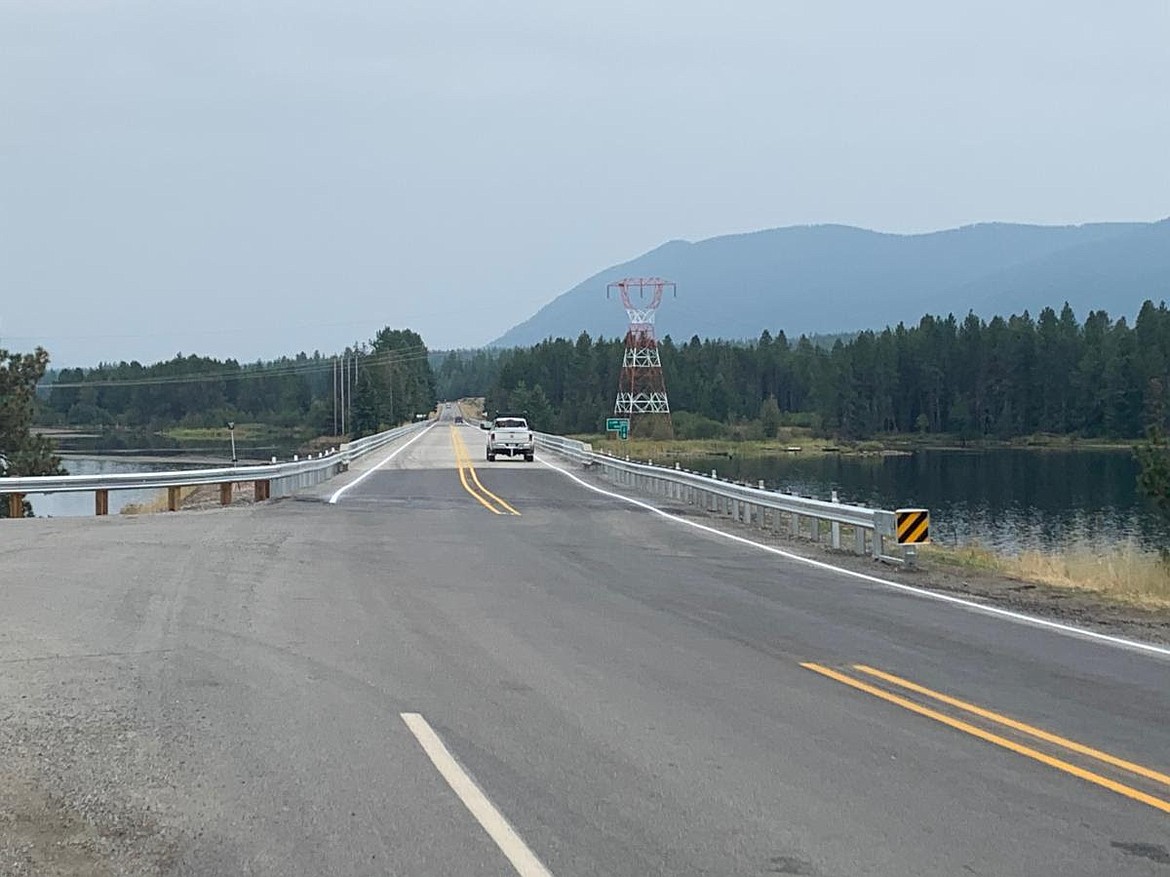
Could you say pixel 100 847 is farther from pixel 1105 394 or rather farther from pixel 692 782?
pixel 1105 394

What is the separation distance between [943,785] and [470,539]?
13.7m

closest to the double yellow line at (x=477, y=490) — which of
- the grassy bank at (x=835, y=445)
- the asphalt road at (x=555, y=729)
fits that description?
the asphalt road at (x=555, y=729)

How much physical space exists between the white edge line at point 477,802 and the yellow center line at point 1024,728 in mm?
3623

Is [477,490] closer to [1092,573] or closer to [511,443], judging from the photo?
[1092,573]

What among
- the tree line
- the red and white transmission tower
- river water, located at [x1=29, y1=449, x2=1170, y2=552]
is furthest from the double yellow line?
the tree line

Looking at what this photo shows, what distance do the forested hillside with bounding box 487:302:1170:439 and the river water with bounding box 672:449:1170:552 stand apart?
12.9 m

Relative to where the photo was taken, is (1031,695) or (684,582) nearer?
(1031,695)

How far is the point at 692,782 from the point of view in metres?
6.91

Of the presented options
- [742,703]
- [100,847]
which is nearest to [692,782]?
[742,703]

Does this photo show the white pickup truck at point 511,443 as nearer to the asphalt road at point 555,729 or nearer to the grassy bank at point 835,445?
the grassy bank at point 835,445

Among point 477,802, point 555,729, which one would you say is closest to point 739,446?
point 555,729

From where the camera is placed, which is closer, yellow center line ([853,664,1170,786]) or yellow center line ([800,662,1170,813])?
yellow center line ([800,662,1170,813])

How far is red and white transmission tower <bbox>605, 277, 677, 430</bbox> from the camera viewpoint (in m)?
85.0

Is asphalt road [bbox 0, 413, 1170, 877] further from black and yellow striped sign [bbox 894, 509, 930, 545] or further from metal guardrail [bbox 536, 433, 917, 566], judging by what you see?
metal guardrail [bbox 536, 433, 917, 566]
